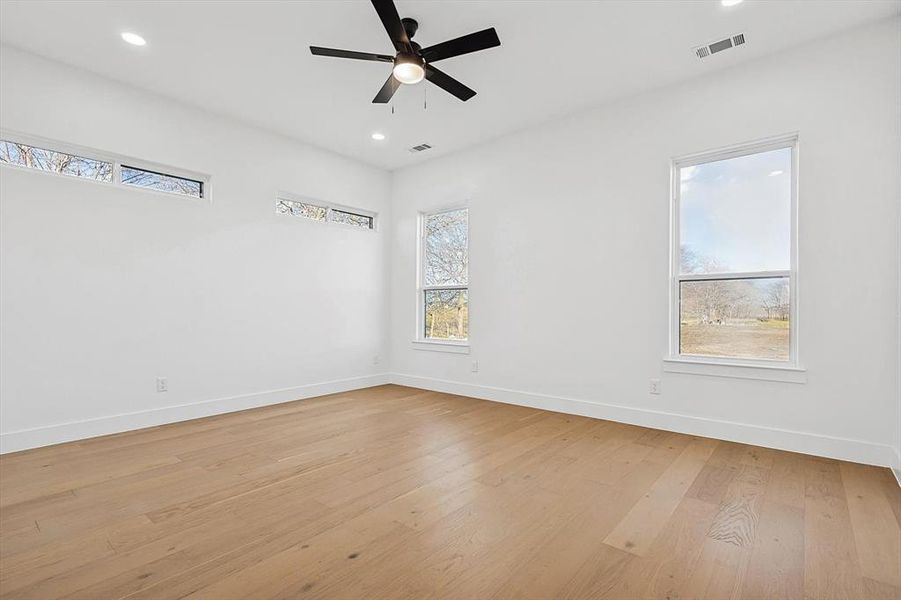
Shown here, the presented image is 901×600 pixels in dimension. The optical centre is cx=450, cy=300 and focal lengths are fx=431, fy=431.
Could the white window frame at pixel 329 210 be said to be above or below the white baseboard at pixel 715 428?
above

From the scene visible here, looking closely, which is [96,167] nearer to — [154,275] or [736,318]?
[154,275]

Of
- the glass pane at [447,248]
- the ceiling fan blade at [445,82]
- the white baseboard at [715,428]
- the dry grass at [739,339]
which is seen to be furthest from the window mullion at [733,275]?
the glass pane at [447,248]

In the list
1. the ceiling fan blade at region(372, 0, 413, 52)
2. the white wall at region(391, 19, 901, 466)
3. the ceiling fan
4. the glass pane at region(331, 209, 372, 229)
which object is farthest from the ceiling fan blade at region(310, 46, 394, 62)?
the glass pane at region(331, 209, 372, 229)

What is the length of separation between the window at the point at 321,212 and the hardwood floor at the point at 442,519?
275 centimetres

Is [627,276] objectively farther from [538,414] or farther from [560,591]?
[560,591]

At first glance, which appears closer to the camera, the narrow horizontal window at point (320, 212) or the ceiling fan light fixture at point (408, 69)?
the ceiling fan light fixture at point (408, 69)

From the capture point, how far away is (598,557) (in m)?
1.85

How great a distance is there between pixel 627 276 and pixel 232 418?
4.10 m

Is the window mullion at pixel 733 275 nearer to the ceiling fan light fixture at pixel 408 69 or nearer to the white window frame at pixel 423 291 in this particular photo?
the white window frame at pixel 423 291

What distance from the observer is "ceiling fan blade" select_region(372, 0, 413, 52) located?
2.46 metres

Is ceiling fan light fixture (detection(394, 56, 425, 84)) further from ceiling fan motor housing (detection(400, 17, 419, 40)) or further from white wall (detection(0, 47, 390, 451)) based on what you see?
white wall (detection(0, 47, 390, 451))

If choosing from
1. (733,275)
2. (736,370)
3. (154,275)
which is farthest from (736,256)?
(154,275)

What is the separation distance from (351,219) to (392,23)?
354cm

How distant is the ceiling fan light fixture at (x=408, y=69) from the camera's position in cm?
288
